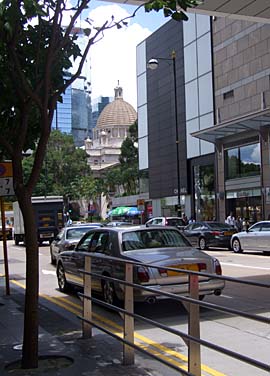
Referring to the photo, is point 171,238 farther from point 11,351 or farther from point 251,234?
point 251,234

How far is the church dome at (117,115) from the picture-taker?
145 metres

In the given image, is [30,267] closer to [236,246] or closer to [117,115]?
[236,246]

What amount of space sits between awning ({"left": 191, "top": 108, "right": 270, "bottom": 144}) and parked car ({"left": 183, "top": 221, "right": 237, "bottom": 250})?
8333 mm

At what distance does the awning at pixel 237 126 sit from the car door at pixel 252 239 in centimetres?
1078

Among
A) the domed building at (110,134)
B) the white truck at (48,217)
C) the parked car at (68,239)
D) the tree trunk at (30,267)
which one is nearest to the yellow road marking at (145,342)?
the tree trunk at (30,267)

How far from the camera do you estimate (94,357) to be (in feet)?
Result: 21.1

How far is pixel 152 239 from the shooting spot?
10.5 metres

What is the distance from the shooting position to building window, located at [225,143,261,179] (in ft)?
121

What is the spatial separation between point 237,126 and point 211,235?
1117 centimetres

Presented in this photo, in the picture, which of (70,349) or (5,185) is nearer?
(70,349)

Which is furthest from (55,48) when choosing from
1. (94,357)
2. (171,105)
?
(171,105)

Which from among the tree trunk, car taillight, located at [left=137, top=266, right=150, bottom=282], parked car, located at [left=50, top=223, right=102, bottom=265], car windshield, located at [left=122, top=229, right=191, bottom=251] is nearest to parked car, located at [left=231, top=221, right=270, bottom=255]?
parked car, located at [left=50, top=223, right=102, bottom=265]

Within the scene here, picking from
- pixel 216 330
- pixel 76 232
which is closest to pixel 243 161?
pixel 76 232

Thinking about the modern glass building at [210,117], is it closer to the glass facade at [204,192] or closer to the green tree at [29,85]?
the glass facade at [204,192]
